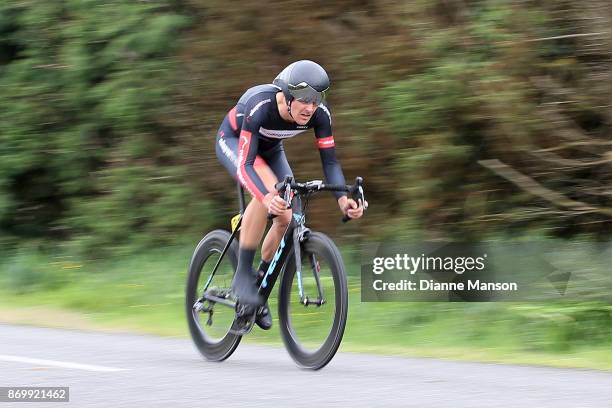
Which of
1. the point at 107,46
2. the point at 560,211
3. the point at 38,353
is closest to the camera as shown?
the point at 38,353

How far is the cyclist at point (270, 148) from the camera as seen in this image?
7.08 meters

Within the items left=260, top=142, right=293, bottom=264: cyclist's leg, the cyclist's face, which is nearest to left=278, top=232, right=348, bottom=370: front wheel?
left=260, top=142, right=293, bottom=264: cyclist's leg

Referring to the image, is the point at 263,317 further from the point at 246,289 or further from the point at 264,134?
the point at 264,134

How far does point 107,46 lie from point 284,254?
732 cm

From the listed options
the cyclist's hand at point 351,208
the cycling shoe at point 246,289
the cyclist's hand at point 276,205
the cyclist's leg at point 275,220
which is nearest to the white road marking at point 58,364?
the cycling shoe at point 246,289

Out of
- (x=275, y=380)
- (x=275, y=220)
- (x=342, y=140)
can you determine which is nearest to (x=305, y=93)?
(x=275, y=220)

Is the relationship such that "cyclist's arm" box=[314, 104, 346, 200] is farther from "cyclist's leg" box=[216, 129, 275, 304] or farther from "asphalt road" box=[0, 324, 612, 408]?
"asphalt road" box=[0, 324, 612, 408]

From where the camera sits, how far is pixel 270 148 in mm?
7781

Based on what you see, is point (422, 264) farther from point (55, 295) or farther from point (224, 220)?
point (55, 295)

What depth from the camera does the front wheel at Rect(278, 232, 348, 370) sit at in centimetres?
→ 693

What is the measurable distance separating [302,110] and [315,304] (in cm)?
127

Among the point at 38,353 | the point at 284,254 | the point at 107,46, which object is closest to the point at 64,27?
the point at 107,46

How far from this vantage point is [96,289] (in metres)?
12.6

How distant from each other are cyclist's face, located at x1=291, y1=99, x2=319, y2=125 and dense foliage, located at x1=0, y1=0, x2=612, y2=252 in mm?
3618
